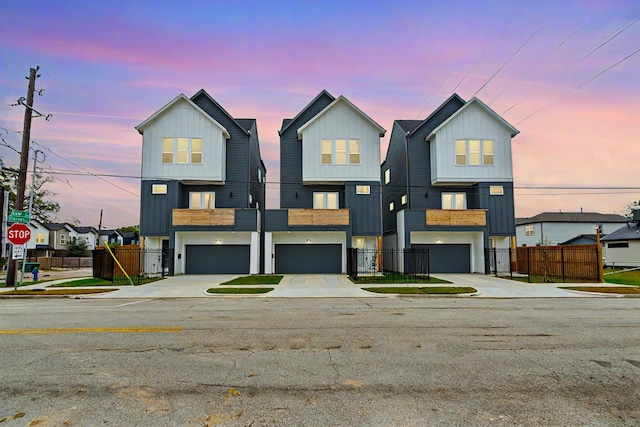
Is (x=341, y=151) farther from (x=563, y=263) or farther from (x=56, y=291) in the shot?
(x=56, y=291)

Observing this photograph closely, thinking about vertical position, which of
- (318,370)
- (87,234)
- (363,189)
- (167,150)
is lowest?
(318,370)

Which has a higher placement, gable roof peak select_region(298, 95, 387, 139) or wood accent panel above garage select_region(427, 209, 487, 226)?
gable roof peak select_region(298, 95, 387, 139)

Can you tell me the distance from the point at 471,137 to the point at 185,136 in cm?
2082

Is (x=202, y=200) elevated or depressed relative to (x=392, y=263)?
elevated

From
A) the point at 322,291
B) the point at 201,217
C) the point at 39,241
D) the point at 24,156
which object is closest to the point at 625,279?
the point at 322,291

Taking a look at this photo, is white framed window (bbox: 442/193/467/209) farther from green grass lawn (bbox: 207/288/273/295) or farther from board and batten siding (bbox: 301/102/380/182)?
green grass lawn (bbox: 207/288/273/295)

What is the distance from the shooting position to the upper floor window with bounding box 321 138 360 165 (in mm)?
26969

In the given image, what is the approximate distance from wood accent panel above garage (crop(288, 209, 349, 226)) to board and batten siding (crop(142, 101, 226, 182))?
602 cm

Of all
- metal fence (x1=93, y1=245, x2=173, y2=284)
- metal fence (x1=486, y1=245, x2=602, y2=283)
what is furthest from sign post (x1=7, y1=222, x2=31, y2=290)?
metal fence (x1=486, y1=245, x2=602, y2=283)

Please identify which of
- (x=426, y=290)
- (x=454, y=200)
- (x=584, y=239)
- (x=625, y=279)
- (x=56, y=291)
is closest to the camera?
(x=426, y=290)

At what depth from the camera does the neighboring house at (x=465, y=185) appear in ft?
89.2

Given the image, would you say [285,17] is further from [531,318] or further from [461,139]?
[461,139]

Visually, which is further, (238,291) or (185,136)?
(185,136)

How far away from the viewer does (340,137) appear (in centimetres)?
2712
